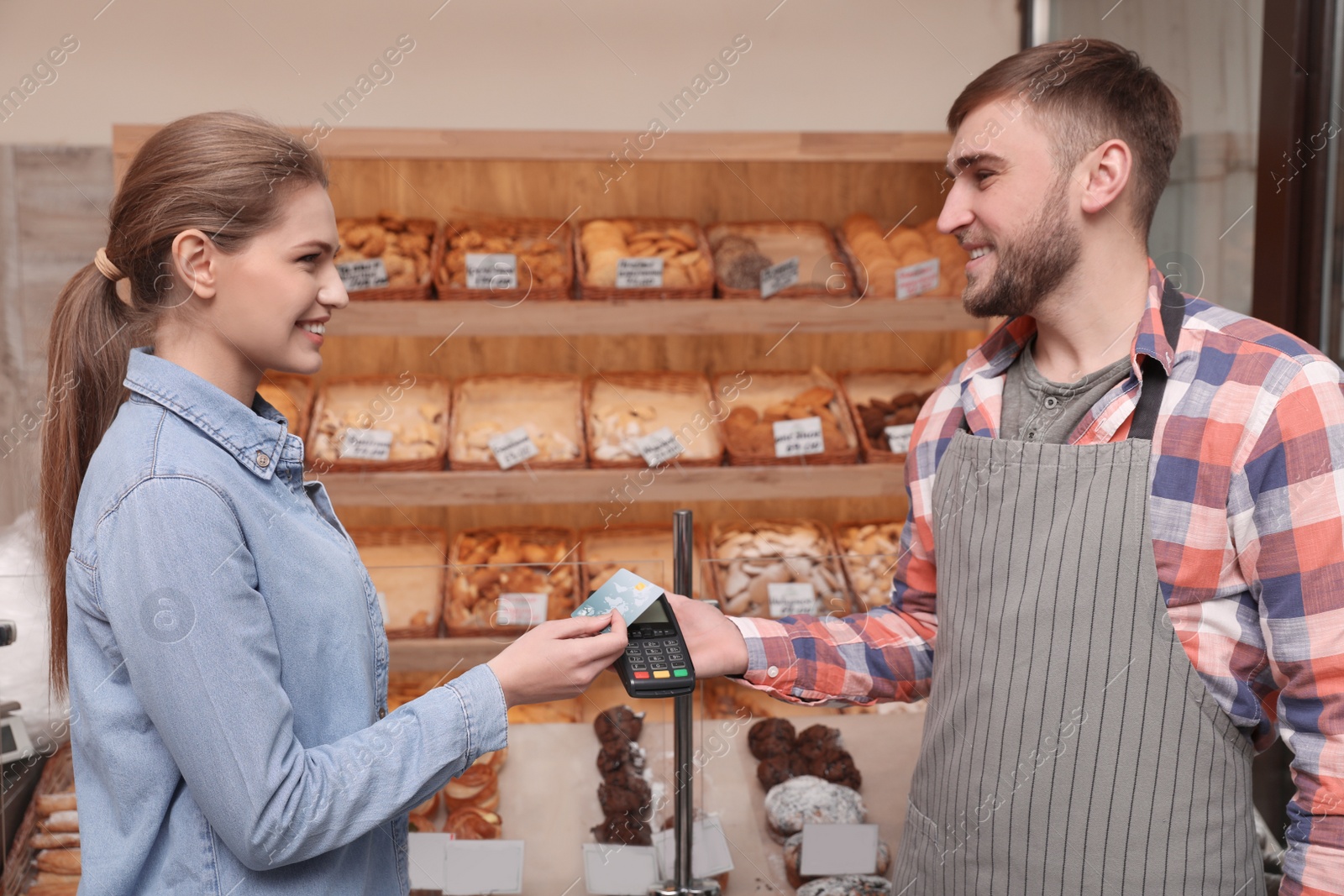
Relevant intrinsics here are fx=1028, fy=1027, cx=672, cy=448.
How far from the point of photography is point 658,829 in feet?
6.30

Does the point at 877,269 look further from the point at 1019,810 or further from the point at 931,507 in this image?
the point at 1019,810

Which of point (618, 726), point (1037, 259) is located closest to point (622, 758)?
point (618, 726)

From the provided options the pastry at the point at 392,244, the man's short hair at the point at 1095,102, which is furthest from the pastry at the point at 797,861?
the pastry at the point at 392,244

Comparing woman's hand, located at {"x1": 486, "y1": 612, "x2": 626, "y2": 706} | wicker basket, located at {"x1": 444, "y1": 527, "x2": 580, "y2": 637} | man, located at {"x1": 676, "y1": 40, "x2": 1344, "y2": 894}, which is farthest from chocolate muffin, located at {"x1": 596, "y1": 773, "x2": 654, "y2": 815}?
woman's hand, located at {"x1": 486, "y1": 612, "x2": 626, "y2": 706}

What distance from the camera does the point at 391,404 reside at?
9.52ft

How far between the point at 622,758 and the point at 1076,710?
39.4 inches

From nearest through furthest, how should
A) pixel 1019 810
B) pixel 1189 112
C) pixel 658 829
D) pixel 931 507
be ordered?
pixel 1019 810 → pixel 931 507 → pixel 658 829 → pixel 1189 112

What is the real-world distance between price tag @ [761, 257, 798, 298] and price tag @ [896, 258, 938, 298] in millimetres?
295

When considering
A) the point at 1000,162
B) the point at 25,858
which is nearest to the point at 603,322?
the point at 1000,162

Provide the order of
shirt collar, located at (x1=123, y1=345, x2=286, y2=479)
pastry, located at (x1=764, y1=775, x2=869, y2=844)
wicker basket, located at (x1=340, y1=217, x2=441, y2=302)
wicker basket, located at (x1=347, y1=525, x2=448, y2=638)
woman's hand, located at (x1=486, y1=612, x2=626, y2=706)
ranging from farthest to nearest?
wicker basket, located at (x1=340, y1=217, x2=441, y2=302) < wicker basket, located at (x1=347, y1=525, x2=448, y2=638) < pastry, located at (x1=764, y1=775, x2=869, y2=844) < woman's hand, located at (x1=486, y1=612, x2=626, y2=706) < shirt collar, located at (x1=123, y1=345, x2=286, y2=479)

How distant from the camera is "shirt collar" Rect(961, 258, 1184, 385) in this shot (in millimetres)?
1182

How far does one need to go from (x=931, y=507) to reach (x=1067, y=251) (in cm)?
39

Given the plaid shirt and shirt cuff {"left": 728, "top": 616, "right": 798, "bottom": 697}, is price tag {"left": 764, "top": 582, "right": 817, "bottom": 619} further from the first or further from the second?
the plaid shirt

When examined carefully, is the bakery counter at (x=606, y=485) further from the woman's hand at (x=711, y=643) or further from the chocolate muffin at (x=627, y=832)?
the woman's hand at (x=711, y=643)
